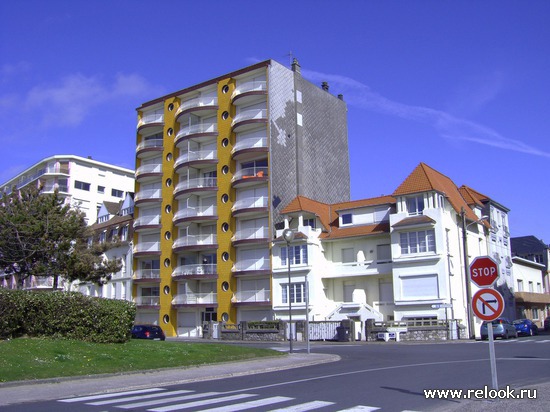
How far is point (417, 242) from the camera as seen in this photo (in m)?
43.3

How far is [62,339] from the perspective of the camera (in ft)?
73.9

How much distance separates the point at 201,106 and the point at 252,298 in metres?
18.9

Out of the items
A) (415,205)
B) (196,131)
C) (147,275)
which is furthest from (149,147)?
(415,205)

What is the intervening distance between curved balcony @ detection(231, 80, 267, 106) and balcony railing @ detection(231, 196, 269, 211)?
9.23m

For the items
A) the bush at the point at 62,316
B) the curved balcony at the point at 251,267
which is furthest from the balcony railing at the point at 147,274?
the bush at the point at 62,316

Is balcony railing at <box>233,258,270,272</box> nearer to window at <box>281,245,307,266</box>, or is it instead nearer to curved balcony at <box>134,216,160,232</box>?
window at <box>281,245,307,266</box>

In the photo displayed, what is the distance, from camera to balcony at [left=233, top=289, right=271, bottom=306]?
4962cm

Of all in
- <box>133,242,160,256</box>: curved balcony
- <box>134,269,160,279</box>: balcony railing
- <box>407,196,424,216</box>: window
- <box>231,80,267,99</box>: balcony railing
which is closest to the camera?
<box>407,196,424,216</box>: window

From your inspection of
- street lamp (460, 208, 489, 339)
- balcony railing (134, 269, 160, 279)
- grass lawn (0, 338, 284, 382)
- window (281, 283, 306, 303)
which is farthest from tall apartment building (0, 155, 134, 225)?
grass lawn (0, 338, 284, 382)

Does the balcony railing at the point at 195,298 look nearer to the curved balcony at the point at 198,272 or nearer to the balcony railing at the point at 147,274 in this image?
the curved balcony at the point at 198,272

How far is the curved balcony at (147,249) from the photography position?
57812 mm

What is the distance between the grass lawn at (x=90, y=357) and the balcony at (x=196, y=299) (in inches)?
1122

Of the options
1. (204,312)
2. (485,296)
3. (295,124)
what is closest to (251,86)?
(295,124)

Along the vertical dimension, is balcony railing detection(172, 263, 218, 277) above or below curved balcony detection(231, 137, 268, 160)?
below
